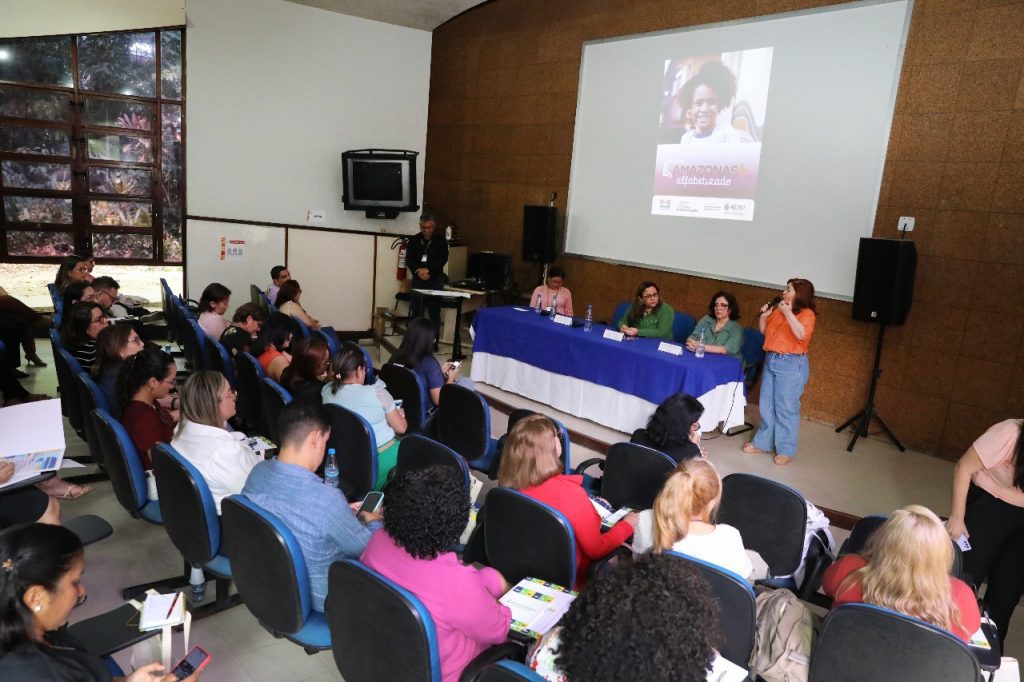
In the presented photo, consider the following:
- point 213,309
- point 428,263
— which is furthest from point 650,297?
point 213,309

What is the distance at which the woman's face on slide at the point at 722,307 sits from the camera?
534 centimetres

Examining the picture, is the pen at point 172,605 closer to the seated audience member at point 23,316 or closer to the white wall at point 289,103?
the seated audience member at point 23,316

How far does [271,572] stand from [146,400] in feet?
5.15

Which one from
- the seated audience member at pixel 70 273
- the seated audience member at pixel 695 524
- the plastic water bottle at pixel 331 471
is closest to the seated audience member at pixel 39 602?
the plastic water bottle at pixel 331 471

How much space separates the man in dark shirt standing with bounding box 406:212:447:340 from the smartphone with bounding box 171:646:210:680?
20.2ft

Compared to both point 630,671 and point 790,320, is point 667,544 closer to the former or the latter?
point 630,671

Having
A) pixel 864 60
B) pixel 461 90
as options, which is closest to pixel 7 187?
pixel 461 90

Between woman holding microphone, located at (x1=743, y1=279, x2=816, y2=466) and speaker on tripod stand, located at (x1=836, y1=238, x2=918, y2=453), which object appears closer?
woman holding microphone, located at (x1=743, y1=279, x2=816, y2=466)

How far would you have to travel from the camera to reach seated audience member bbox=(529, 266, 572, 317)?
7.01 meters

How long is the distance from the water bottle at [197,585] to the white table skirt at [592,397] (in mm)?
3219

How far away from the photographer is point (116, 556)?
317 cm

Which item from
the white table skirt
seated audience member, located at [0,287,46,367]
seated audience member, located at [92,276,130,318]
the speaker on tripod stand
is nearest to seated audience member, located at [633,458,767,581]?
the white table skirt

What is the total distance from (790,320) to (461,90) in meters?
6.34

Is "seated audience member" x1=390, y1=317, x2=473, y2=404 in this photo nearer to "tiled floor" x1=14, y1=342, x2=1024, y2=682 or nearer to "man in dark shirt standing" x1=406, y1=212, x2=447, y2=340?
"tiled floor" x1=14, y1=342, x2=1024, y2=682
